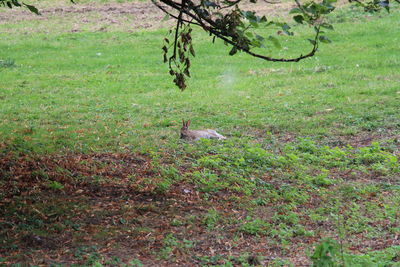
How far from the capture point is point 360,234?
5.02 meters

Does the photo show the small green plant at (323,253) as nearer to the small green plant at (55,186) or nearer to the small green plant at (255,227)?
the small green plant at (255,227)

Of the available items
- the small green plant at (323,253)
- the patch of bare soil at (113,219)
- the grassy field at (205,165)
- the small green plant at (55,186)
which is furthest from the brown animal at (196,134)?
the small green plant at (323,253)

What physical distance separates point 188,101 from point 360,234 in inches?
268

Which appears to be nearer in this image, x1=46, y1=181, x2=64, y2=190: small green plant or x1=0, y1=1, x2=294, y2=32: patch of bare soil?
x1=46, y1=181, x2=64, y2=190: small green plant

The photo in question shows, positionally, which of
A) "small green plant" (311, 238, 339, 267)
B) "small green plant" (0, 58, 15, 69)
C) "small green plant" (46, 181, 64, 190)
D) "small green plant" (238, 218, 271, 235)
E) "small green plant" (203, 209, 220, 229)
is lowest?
"small green plant" (0, 58, 15, 69)

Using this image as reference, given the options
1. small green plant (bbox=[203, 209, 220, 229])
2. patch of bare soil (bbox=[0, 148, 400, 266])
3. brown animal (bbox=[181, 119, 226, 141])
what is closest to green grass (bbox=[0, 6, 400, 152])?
brown animal (bbox=[181, 119, 226, 141])

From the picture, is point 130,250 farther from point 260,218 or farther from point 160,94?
point 160,94

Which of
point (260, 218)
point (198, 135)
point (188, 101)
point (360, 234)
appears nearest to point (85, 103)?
point (188, 101)

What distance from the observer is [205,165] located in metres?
6.84

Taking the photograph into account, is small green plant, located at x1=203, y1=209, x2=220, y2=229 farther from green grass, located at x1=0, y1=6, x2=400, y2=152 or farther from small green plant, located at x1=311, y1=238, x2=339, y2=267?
green grass, located at x1=0, y1=6, x2=400, y2=152

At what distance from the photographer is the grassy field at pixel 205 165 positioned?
471cm

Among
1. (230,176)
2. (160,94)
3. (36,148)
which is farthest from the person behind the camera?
(160,94)

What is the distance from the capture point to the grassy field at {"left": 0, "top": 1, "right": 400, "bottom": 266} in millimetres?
4707

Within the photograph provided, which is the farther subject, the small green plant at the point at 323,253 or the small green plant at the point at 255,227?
the small green plant at the point at 255,227
